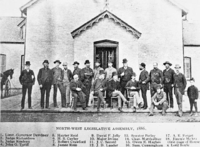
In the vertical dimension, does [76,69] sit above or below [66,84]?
above

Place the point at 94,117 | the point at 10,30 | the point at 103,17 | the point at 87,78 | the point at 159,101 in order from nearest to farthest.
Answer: the point at 94,117 < the point at 159,101 < the point at 87,78 < the point at 10,30 < the point at 103,17

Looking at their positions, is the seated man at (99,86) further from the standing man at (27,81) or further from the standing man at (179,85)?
the standing man at (179,85)

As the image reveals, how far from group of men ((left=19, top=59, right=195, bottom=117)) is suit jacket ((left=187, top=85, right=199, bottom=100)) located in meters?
0.09

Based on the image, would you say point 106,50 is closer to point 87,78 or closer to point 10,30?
point 87,78

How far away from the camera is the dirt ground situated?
13.6ft

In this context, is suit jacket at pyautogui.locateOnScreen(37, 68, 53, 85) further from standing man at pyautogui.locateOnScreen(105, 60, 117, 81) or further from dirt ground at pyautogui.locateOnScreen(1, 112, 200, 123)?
standing man at pyautogui.locateOnScreen(105, 60, 117, 81)

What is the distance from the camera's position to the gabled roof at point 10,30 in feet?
14.4

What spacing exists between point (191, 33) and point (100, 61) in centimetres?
149

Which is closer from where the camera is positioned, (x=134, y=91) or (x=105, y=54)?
(x=134, y=91)

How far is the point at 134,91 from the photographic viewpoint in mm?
4438

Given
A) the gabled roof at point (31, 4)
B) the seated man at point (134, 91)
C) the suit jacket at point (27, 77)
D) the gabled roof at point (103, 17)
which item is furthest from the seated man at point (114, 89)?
the gabled roof at point (31, 4)

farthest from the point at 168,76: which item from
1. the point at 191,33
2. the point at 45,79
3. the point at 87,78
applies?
the point at 45,79

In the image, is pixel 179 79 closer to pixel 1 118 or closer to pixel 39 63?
pixel 39 63

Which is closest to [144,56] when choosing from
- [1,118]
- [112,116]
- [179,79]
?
[179,79]
